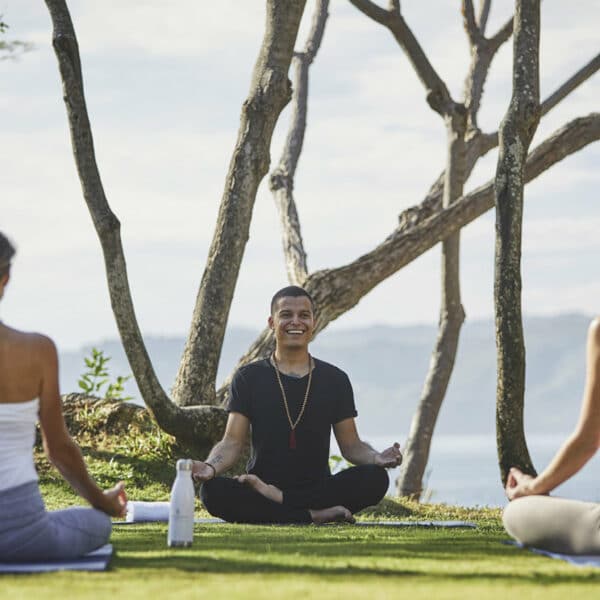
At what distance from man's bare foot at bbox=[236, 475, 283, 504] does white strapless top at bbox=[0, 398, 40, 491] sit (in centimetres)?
215

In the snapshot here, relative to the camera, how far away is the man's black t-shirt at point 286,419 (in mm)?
6148

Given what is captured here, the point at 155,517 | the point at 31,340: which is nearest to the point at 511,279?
the point at 155,517

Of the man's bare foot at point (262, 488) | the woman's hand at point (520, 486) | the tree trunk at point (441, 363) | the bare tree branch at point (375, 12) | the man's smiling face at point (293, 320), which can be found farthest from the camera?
the tree trunk at point (441, 363)

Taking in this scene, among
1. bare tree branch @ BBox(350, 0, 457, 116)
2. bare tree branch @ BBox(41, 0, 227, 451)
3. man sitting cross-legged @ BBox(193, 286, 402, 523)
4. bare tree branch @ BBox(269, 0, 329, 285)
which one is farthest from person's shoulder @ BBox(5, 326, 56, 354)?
bare tree branch @ BBox(350, 0, 457, 116)

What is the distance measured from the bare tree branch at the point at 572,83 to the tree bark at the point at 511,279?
352cm

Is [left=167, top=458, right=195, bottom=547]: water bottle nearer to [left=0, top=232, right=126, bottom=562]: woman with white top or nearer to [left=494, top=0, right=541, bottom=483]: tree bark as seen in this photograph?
[left=0, top=232, right=126, bottom=562]: woman with white top

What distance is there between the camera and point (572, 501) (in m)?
4.13

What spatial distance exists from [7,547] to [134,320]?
13.7 ft

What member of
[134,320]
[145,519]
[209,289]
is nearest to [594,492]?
[209,289]

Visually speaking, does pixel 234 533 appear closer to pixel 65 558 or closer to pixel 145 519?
pixel 145 519

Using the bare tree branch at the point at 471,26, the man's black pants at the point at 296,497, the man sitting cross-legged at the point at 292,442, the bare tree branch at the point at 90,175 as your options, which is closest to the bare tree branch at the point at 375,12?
the bare tree branch at the point at 471,26

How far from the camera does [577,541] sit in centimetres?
411

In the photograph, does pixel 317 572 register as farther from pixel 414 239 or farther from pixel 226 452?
pixel 414 239

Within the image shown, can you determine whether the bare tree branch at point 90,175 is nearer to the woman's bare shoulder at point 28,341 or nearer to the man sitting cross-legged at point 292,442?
the man sitting cross-legged at point 292,442
